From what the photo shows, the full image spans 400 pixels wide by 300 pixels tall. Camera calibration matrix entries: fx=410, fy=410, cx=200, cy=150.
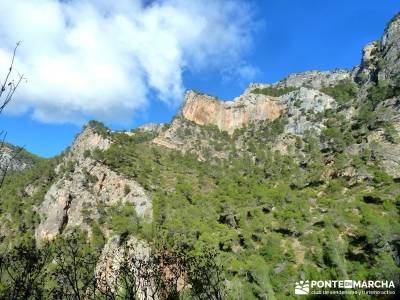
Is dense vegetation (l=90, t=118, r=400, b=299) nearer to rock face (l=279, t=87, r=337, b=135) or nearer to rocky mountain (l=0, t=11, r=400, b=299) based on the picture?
rocky mountain (l=0, t=11, r=400, b=299)

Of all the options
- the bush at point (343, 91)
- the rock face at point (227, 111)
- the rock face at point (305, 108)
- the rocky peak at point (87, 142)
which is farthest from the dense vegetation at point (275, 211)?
the rock face at point (227, 111)

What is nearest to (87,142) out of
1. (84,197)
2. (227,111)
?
(84,197)

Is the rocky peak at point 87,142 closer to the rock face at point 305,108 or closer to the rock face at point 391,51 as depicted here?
the rock face at point 305,108

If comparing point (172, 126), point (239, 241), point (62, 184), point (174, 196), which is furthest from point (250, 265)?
point (172, 126)

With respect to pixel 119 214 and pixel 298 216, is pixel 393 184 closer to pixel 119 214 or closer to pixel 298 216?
pixel 298 216

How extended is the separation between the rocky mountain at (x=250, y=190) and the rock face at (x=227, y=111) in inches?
19.9

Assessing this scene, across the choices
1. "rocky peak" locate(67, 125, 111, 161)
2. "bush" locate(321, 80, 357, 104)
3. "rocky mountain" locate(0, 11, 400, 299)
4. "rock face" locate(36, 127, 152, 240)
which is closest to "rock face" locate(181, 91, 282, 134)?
"rocky mountain" locate(0, 11, 400, 299)

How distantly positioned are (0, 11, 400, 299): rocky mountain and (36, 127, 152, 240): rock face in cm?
41

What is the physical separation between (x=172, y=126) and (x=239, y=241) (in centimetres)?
9169

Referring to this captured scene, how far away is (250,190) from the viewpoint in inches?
4911

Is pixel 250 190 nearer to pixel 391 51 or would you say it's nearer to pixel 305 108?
pixel 305 108

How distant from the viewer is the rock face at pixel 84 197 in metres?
113

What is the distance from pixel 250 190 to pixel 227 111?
77276 mm

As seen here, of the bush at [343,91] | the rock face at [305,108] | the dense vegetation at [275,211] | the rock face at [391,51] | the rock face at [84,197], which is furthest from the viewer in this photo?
the bush at [343,91]
